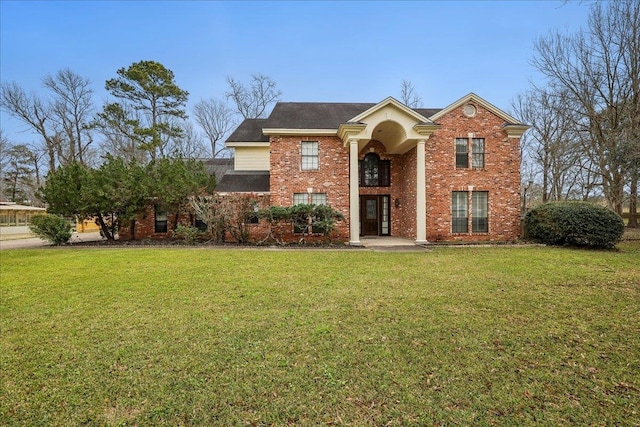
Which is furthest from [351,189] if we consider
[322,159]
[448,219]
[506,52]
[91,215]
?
[91,215]

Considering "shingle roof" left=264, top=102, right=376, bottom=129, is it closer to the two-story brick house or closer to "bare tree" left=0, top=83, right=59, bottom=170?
the two-story brick house

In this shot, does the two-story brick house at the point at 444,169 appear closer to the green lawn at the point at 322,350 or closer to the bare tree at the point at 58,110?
the green lawn at the point at 322,350

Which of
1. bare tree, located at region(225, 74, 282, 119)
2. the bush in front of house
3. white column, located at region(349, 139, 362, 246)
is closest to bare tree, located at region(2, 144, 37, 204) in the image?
bare tree, located at region(225, 74, 282, 119)

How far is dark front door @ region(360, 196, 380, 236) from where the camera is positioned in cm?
1672

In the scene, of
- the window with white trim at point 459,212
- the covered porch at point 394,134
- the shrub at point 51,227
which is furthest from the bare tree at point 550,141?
the shrub at point 51,227

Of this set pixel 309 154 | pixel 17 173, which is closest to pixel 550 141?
pixel 309 154

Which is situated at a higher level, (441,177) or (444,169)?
(444,169)

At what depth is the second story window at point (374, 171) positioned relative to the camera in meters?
16.5

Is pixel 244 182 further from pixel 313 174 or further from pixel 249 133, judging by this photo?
pixel 313 174

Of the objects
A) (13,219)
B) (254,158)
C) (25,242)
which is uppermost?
(254,158)

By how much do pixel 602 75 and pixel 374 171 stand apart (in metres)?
16.0

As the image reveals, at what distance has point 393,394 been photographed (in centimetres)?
281

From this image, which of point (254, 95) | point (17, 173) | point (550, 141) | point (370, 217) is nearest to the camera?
point (370, 217)

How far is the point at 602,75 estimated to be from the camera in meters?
18.4
